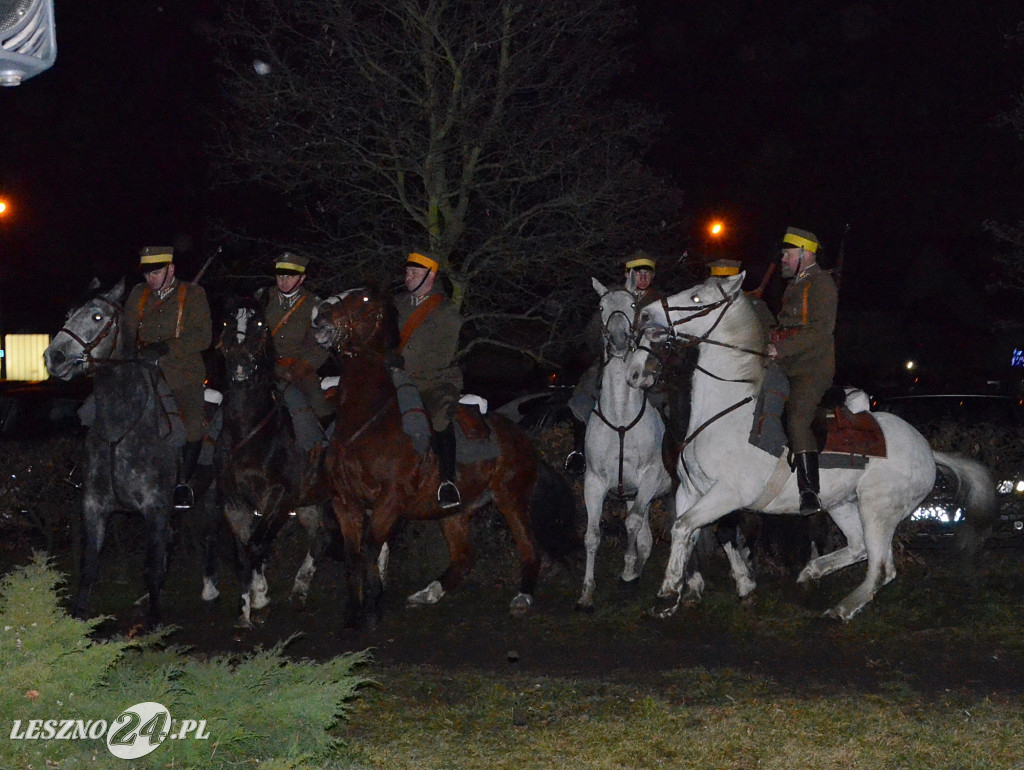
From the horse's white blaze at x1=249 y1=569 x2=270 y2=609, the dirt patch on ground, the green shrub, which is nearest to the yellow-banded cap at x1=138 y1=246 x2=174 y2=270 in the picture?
the horse's white blaze at x1=249 y1=569 x2=270 y2=609

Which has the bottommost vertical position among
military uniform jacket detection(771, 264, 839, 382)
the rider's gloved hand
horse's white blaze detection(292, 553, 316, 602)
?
horse's white blaze detection(292, 553, 316, 602)

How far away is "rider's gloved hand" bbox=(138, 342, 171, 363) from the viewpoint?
944 cm

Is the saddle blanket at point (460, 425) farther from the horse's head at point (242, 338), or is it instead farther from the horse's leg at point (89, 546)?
the horse's leg at point (89, 546)

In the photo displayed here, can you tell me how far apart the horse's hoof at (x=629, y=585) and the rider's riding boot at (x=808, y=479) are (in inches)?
84.1

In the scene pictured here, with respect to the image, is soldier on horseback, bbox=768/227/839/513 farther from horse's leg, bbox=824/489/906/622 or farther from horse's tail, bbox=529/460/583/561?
horse's tail, bbox=529/460/583/561

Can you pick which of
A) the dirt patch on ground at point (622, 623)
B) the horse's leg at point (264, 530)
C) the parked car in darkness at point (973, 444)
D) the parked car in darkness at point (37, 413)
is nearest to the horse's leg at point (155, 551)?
the dirt patch on ground at point (622, 623)

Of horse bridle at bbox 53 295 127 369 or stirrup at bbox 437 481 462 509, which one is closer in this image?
horse bridle at bbox 53 295 127 369

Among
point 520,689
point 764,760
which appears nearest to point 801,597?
point 520,689

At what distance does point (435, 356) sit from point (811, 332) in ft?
9.71

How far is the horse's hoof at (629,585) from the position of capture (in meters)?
10.6

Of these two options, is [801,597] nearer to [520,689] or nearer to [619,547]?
[619,547]

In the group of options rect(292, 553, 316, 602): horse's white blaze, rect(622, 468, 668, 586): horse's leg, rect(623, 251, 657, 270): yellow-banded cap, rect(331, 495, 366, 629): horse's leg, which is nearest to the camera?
rect(331, 495, 366, 629): horse's leg

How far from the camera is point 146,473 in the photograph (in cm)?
940

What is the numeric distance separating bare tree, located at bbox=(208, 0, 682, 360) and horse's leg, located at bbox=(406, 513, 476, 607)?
271cm
